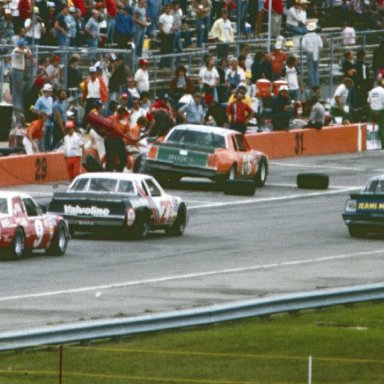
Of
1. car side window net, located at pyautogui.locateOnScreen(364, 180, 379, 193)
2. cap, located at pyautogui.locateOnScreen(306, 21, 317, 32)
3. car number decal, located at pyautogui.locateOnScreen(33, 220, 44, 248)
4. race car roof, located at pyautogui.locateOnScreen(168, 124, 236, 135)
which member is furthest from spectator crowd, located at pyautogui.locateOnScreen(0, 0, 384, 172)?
car number decal, located at pyautogui.locateOnScreen(33, 220, 44, 248)

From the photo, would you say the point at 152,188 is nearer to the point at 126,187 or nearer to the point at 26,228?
the point at 126,187

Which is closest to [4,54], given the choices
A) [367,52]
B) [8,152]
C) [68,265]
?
[8,152]

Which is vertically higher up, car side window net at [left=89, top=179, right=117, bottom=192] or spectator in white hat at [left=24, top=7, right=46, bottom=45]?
spectator in white hat at [left=24, top=7, right=46, bottom=45]

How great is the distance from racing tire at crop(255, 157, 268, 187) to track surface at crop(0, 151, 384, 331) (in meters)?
0.73

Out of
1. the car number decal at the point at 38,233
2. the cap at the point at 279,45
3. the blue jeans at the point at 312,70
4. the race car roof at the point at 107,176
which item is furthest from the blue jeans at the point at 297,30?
the car number decal at the point at 38,233

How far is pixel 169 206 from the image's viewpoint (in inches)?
1324

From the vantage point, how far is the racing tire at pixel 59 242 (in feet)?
98.8

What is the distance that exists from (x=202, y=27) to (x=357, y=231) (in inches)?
676

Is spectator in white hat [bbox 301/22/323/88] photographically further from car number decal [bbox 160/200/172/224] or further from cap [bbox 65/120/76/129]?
car number decal [bbox 160/200/172/224]

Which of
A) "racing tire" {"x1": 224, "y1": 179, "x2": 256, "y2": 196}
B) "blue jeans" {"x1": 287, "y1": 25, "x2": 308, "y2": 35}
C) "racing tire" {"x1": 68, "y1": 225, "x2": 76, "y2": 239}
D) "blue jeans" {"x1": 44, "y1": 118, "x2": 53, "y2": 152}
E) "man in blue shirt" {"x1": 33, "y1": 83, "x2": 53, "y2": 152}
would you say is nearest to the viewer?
"racing tire" {"x1": 68, "y1": 225, "x2": 76, "y2": 239}

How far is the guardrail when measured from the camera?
1964 cm

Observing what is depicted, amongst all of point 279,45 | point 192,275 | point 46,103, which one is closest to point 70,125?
point 46,103

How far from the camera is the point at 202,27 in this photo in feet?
167

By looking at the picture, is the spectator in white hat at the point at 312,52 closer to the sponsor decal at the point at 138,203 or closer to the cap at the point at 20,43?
the cap at the point at 20,43
